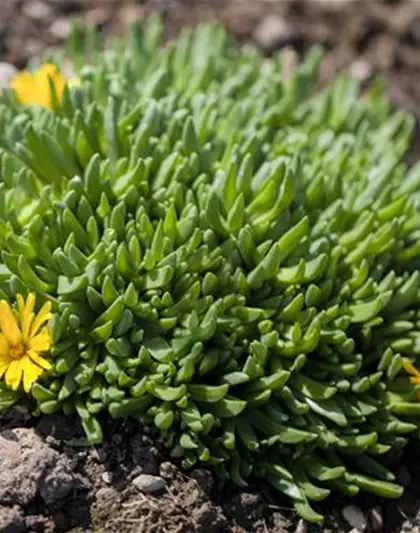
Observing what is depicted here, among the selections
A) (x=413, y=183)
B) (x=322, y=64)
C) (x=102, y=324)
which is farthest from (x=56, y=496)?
(x=322, y=64)

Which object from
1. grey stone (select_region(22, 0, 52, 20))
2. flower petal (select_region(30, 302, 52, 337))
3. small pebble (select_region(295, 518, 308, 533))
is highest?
grey stone (select_region(22, 0, 52, 20))

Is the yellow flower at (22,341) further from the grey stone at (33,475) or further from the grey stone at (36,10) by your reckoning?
the grey stone at (36,10)

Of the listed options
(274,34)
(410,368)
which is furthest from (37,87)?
(410,368)

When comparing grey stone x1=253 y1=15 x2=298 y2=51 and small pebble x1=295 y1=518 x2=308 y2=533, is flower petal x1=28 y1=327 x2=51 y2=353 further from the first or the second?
grey stone x1=253 y1=15 x2=298 y2=51

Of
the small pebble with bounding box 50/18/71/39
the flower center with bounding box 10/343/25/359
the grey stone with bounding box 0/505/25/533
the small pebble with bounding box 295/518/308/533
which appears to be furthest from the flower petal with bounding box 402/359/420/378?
the small pebble with bounding box 50/18/71/39

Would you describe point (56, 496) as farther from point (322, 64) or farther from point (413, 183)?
point (322, 64)

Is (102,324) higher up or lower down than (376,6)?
lower down
